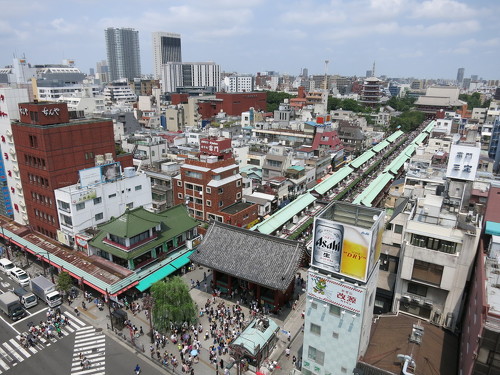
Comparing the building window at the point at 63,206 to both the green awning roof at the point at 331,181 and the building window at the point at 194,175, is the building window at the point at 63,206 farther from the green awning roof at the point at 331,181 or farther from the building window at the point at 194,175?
the green awning roof at the point at 331,181

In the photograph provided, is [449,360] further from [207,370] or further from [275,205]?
[275,205]

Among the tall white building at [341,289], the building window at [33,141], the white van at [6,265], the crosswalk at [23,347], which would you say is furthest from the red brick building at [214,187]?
the tall white building at [341,289]

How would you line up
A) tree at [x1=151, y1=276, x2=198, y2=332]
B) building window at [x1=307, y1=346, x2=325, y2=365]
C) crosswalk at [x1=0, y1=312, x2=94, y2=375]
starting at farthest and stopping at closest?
tree at [x1=151, y1=276, x2=198, y2=332]
crosswalk at [x1=0, y1=312, x2=94, y2=375]
building window at [x1=307, y1=346, x2=325, y2=365]

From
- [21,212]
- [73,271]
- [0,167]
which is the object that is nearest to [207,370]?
[73,271]

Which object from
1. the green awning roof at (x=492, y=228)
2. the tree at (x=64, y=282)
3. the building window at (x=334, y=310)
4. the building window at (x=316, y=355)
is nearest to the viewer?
the building window at (x=334, y=310)

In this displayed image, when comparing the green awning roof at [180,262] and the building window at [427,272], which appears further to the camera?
the green awning roof at [180,262]

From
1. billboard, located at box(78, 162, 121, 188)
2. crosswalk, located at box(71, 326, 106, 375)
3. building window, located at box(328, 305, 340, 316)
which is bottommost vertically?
crosswalk, located at box(71, 326, 106, 375)

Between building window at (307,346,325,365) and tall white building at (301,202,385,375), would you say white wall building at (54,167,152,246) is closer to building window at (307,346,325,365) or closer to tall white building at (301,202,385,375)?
tall white building at (301,202,385,375)

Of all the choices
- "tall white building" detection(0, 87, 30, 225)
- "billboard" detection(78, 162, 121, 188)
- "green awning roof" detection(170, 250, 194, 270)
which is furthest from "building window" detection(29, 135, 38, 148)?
"green awning roof" detection(170, 250, 194, 270)
